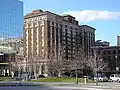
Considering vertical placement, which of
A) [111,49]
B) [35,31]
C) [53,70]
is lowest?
[53,70]

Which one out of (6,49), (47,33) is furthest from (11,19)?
(47,33)

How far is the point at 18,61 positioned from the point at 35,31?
93.6ft

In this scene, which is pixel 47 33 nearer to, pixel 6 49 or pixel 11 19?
pixel 11 19

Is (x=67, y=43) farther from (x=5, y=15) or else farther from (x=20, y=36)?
(x=5, y=15)

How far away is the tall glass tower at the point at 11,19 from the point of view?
126875mm

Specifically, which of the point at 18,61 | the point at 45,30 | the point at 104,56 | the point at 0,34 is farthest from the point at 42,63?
the point at 104,56

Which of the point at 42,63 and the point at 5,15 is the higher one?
the point at 5,15

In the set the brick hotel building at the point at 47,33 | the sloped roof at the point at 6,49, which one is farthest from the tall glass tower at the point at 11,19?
the brick hotel building at the point at 47,33

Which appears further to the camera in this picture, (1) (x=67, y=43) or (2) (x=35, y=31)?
(1) (x=67, y=43)

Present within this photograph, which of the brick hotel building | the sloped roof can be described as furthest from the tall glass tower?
the brick hotel building

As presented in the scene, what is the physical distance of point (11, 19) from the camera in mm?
133750

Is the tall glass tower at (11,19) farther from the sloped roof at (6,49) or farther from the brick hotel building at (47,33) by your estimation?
the brick hotel building at (47,33)

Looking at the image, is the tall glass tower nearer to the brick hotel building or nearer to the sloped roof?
the sloped roof

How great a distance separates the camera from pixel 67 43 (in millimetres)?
163000
